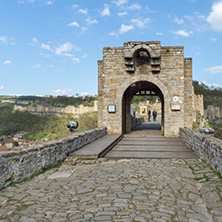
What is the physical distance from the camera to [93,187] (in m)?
3.72

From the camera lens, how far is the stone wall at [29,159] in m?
3.64

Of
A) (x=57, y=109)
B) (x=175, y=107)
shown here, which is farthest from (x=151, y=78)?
(x=57, y=109)

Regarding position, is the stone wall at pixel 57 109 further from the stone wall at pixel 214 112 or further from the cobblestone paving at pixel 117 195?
the cobblestone paving at pixel 117 195

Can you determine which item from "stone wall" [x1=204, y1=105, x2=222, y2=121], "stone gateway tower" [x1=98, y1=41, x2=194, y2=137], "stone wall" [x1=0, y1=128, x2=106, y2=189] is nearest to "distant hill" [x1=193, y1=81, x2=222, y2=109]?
"stone wall" [x1=204, y1=105, x2=222, y2=121]

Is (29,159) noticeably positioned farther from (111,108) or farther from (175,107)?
(175,107)

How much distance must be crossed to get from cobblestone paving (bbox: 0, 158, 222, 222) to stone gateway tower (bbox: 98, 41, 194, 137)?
19.4 ft

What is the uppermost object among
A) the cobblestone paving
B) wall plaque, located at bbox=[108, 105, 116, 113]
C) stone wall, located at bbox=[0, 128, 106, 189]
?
wall plaque, located at bbox=[108, 105, 116, 113]

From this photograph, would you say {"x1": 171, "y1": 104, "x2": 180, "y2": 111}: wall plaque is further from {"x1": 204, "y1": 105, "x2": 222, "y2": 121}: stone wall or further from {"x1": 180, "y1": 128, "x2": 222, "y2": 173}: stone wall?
{"x1": 204, "y1": 105, "x2": 222, "y2": 121}: stone wall

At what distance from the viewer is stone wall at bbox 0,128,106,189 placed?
3.64m

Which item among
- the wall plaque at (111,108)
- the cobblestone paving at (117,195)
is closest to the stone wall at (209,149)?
the cobblestone paving at (117,195)

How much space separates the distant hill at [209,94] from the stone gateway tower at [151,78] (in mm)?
68289

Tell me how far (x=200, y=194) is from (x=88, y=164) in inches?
111

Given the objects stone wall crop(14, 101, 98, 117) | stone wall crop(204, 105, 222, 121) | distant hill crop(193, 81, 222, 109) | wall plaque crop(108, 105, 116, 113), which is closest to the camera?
wall plaque crop(108, 105, 116, 113)

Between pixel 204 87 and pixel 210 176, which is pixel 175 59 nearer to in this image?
pixel 210 176
